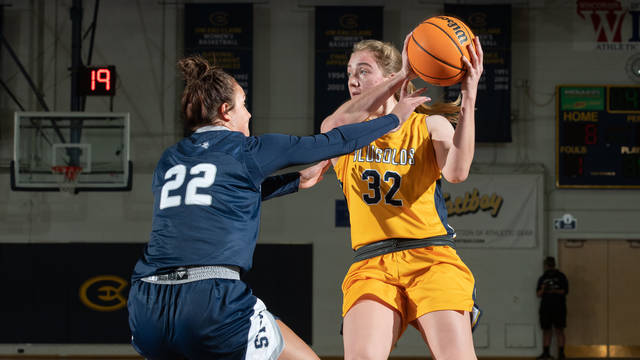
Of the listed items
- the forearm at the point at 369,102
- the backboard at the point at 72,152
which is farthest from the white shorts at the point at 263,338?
the backboard at the point at 72,152

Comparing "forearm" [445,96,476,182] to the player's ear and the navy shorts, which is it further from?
the navy shorts

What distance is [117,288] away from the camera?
429 inches

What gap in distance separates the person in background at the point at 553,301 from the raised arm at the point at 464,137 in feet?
27.0

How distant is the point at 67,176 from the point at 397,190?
24.4 feet

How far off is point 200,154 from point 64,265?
375 inches

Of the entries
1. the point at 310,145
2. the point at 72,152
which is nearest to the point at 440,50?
the point at 310,145

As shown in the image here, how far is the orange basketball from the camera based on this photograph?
10.1 feet

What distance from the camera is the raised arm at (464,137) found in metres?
2.95

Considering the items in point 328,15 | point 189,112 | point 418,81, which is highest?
point 328,15

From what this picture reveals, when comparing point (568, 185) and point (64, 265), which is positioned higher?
point (568, 185)

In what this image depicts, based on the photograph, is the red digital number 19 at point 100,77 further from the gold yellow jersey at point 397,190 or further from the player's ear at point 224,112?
the player's ear at point 224,112

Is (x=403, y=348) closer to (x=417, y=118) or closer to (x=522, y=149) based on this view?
(x=522, y=149)

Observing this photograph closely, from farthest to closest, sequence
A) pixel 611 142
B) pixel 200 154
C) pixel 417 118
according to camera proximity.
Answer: pixel 611 142, pixel 417 118, pixel 200 154

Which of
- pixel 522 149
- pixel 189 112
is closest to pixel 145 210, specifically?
pixel 522 149
